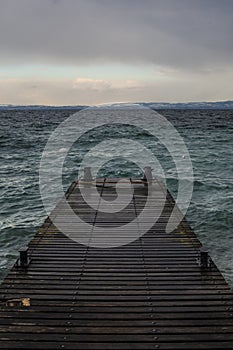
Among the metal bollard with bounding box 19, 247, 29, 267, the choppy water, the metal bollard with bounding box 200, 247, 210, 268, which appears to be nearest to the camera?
the metal bollard with bounding box 200, 247, 210, 268

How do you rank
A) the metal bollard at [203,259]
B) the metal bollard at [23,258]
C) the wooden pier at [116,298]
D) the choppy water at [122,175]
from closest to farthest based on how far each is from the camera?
the wooden pier at [116,298], the metal bollard at [203,259], the metal bollard at [23,258], the choppy water at [122,175]

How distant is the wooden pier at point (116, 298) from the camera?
20.6 ft

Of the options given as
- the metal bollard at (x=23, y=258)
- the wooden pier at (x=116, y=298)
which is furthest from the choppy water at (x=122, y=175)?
the metal bollard at (x=23, y=258)

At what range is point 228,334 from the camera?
6305 millimetres

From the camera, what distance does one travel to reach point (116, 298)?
→ 7527mm

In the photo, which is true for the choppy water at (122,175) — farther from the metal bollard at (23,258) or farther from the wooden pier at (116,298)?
the metal bollard at (23,258)

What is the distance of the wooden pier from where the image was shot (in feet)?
20.6

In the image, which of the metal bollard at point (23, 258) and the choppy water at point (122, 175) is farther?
the choppy water at point (122, 175)

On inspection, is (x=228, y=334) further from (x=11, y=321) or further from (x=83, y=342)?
(x=11, y=321)

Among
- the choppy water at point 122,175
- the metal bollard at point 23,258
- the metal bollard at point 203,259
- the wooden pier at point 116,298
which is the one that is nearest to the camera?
the wooden pier at point 116,298

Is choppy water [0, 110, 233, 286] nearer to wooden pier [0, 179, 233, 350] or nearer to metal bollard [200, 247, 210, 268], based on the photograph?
wooden pier [0, 179, 233, 350]

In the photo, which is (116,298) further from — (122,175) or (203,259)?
(122,175)

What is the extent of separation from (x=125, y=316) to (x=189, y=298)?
1.35m

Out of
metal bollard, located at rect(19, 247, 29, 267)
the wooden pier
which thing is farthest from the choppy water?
metal bollard, located at rect(19, 247, 29, 267)
